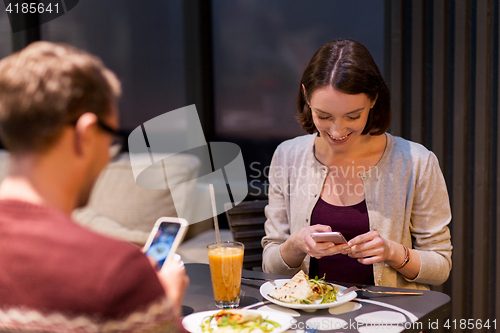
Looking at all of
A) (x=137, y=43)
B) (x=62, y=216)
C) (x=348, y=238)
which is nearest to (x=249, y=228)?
(x=348, y=238)

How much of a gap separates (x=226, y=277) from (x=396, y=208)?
0.79 metres

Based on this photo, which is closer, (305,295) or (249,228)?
(305,295)

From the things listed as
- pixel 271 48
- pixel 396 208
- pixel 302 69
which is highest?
pixel 271 48

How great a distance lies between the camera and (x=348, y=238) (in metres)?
1.73

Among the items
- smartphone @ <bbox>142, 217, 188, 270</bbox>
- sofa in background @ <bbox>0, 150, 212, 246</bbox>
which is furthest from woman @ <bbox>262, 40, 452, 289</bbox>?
sofa in background @ <bbox>0, 150, 212, 246</bbox>

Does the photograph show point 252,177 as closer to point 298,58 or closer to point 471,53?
point 298,58

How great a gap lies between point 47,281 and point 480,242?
2.14m

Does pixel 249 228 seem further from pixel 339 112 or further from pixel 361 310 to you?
pixel 361 310

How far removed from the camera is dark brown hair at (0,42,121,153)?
61cm

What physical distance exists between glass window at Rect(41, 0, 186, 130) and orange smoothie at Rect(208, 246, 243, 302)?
2248mm

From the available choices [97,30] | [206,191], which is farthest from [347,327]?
[97,30]

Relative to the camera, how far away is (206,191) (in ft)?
9.80

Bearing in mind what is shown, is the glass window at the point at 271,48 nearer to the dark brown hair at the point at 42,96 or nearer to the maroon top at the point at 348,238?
the maroon top at the point at 348,238

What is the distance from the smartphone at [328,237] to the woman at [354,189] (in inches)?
2.3
